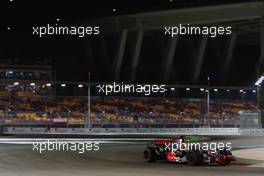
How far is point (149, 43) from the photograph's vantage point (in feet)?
381

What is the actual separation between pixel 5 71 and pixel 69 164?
212ft

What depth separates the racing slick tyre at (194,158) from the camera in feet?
80.7

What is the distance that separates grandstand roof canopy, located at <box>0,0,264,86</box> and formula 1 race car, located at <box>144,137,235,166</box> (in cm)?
4959

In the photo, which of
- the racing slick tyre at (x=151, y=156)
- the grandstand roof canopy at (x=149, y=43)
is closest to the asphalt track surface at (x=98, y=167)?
the racing slick tyre at (x=151, y=156)

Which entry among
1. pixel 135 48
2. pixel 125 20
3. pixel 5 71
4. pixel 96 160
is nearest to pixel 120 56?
pixel 135 48

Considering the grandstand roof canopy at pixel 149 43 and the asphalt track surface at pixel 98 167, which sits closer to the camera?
the asphalt track surface at pixel 98 167

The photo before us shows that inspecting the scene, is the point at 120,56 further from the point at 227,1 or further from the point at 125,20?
the point at 227,1

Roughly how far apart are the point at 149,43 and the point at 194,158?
92.1 metres

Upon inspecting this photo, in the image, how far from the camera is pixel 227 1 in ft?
246

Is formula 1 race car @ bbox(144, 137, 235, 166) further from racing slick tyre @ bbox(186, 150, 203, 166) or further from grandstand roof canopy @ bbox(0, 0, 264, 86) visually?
grandstand roof canopy @ bbox(0, 0, 264, 86)

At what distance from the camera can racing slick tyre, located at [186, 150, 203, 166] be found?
2461 cm

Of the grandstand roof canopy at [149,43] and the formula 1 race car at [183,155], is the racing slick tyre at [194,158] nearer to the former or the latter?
the formula 1 race car at [183,155]

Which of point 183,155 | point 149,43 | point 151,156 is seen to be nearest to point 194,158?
point 183,155

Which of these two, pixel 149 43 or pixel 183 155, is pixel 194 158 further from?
pixel 149 43
